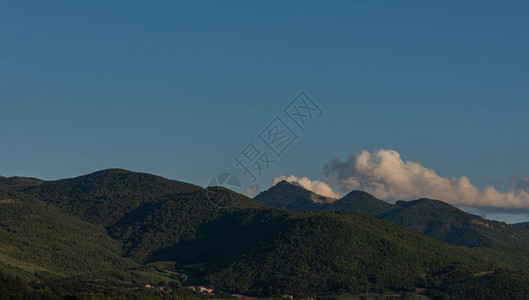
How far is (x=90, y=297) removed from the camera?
197875 mm

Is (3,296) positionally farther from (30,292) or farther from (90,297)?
(90,297)

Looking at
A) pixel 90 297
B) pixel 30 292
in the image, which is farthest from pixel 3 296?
pixel 90 297

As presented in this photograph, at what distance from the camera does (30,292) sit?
192 metres

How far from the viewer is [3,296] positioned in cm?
18012

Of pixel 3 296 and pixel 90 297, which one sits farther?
pixel 90 297

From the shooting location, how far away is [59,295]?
195125 millimetres

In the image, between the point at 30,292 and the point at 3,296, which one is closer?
the point at 3,296

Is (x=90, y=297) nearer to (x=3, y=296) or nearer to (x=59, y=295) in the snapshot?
(x=59, y=295)

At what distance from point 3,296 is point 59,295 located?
62.1ft

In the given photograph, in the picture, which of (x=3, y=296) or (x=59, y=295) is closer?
(x=3, y=296)

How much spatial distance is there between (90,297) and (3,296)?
27.0m

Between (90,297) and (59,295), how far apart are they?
9.31 metres

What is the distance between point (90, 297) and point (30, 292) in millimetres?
17845

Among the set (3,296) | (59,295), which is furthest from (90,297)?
(3,296)
